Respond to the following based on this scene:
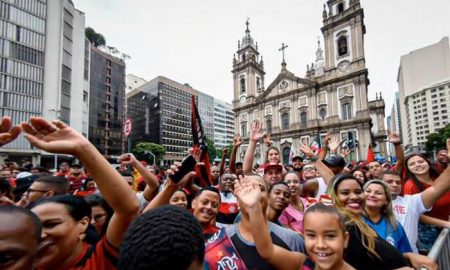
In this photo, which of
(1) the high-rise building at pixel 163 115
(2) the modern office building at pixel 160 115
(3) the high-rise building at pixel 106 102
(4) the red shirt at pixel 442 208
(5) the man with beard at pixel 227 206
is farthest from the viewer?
(1) the high-rise building at pixel 163 115

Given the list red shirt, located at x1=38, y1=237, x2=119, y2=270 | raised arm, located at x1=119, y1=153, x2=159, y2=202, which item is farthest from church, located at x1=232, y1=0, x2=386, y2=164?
red shirt, located at x1=38, y1=237, x2=119, y2=270

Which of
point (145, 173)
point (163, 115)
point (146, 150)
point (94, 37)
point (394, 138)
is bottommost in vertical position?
point (145, 173)

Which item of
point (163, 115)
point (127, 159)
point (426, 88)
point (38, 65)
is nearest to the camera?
→ point (127, 159)

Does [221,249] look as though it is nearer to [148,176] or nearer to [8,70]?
[148,176]

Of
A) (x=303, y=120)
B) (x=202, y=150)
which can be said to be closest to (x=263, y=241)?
(x=202, y=150)

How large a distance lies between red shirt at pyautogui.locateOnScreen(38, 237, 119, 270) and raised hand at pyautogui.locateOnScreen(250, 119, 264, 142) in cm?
314

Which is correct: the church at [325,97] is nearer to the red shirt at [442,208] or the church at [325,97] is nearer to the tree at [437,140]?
the tree at [437,140]

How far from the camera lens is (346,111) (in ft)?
110

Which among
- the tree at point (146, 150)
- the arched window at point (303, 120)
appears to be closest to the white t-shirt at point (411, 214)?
the arched window at point (303, 120)

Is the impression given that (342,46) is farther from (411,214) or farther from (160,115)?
(160,115)

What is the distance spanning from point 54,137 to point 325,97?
3779 cm

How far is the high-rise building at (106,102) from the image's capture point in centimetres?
4572

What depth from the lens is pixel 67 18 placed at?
107 ft

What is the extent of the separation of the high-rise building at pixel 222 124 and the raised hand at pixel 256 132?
8464cm
